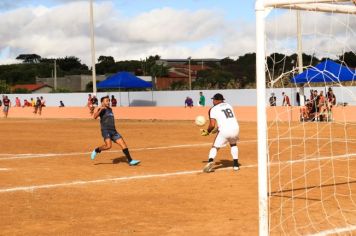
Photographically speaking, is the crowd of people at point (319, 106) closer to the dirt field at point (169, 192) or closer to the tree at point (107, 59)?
the dirt field at point (169, 192)

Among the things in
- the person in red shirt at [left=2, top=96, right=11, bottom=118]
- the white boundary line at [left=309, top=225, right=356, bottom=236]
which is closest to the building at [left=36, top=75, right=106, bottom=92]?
the person in red shirt at [left=2, top=96, right=11, bottom=118]

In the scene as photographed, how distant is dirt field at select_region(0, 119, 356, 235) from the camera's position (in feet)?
28.1

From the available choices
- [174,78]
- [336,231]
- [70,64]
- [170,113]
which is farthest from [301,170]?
[70,64]

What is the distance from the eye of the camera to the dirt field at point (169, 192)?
8.55 meters

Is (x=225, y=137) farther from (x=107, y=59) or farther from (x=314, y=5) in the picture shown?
(x=107, y=59)

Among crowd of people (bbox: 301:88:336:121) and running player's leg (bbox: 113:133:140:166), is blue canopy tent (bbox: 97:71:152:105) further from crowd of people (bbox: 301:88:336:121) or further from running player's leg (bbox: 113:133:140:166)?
running player's leg (bbox: 113:133:140:166)

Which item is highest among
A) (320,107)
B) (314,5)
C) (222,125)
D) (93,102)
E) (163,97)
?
(314,5)

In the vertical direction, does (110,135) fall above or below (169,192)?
above

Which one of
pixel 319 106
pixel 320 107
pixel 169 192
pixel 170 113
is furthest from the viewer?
pixel 170 113

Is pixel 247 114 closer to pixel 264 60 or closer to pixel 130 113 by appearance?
pixel 130 113

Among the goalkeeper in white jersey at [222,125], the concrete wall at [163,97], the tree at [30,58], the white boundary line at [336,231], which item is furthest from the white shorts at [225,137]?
the tree at [30,58]

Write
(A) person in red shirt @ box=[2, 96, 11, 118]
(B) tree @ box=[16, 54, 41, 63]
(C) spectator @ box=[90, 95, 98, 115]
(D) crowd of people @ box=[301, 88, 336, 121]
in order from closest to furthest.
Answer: (D) crowd of people @ box=[301, 88, 336, 121] < (C) spectator @ box=[90, 95, 98, 115] < (A) person in red shirt @ box=[2, 96, 11, 118] < (B) tree @ box=[16, 54, 41, 63]

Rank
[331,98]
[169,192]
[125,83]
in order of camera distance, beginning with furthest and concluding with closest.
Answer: [125,83], [331,98], [169,192]

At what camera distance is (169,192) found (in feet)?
37.1
